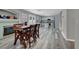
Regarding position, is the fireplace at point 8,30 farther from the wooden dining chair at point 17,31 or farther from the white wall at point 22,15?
the white wall at point 22,15

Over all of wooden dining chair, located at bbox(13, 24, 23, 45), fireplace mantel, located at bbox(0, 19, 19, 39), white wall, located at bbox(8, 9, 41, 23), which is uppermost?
white wall, located at bbox(8, 9, 41, 23)

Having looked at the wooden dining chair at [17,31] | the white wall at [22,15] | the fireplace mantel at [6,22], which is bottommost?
the wooden dining chair at [17,31]

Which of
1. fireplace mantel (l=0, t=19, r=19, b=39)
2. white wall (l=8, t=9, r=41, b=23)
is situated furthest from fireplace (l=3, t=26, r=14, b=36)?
white wall (l=8, t=9, r=41, b=23)

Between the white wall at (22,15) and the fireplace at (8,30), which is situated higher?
the white wall at (22,15)

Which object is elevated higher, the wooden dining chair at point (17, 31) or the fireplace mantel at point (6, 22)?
the fireplace mantel at point (6, 22)

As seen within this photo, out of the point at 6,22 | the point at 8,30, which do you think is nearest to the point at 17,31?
the point at 8,30

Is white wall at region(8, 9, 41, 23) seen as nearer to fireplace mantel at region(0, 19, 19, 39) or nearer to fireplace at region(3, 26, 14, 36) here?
fireplace mantel at region(0, 19, 19, 39)

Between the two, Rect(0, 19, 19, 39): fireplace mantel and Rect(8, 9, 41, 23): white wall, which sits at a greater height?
Rect(8, 9, 41, 23): white wall

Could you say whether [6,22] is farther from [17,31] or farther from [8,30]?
[17,31]

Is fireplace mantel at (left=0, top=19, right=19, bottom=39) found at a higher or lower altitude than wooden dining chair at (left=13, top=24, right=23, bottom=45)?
higher

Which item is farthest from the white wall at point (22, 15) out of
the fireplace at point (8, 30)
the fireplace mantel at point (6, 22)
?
the fireplace at point (8, 30)

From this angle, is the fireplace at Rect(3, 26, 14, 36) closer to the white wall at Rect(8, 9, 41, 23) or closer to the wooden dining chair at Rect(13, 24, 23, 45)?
the wooden dining chair at Rect(13, 24, 23, 45)
